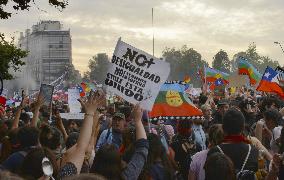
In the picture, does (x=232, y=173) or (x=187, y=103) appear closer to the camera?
(x=232, y=173)

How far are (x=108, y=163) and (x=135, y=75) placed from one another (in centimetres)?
223

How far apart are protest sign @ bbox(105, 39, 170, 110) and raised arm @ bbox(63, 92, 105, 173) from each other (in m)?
1.32

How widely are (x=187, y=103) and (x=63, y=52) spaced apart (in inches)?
6599

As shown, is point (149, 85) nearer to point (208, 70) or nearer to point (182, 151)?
point (182, 151)

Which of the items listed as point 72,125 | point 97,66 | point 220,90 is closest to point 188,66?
point 97,66

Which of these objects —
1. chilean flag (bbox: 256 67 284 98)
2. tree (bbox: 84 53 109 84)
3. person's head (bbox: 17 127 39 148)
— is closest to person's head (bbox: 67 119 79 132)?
chilean flag (bbox: 256 67 284 98)

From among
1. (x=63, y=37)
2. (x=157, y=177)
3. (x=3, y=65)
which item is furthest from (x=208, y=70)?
(x=63, y=37)

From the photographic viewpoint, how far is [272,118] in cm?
739

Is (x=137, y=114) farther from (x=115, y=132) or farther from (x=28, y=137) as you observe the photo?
(x=115, y=132)

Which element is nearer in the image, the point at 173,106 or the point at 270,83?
the point at 173,106

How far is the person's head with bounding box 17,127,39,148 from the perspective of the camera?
5363 millimetres

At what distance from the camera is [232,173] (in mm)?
4051

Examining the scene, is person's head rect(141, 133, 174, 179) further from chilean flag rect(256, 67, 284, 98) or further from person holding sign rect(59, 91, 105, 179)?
chilean flag rect(256, 67, 284, 98)

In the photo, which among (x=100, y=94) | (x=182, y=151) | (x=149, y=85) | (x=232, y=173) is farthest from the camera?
(x=182, y=151)
